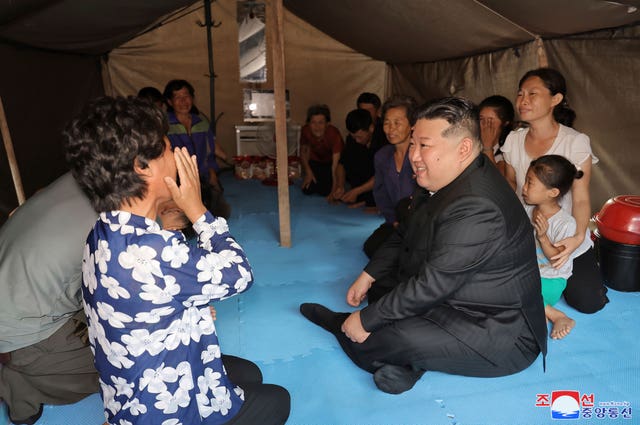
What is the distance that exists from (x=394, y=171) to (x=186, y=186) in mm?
2485

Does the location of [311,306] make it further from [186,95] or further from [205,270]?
[186,95]

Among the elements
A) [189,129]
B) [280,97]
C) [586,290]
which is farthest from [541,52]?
A: [189,129]

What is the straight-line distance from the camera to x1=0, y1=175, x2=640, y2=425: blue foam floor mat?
5.98 feet

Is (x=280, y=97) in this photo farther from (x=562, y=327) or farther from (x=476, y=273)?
(x=562, y=327)

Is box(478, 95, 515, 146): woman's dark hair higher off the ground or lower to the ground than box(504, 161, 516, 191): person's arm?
higher

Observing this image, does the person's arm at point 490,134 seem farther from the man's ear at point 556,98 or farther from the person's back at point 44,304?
the person's back at point 44,304

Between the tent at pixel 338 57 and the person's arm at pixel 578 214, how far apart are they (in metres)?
0.76

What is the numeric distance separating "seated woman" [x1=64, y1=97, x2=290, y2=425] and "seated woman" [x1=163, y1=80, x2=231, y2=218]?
8.64 ft

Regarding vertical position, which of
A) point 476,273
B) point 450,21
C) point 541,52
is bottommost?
point 476,273

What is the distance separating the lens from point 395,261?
2.42 metres

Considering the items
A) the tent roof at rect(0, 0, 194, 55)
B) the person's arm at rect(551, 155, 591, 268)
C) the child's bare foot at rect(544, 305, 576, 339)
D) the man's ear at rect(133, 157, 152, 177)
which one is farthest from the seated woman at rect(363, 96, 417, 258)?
the tent roof at rect(0, 0, 194, 55)

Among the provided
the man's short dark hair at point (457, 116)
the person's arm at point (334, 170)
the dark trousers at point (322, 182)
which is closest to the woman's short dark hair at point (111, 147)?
the man's short dark hair at point (457, 116)

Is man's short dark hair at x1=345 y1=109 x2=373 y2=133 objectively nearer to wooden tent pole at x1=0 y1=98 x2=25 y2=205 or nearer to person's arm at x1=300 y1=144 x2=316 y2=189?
person's arm at x1=300 y1=144 x2=316 y2=189

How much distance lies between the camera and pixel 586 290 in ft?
8.48
